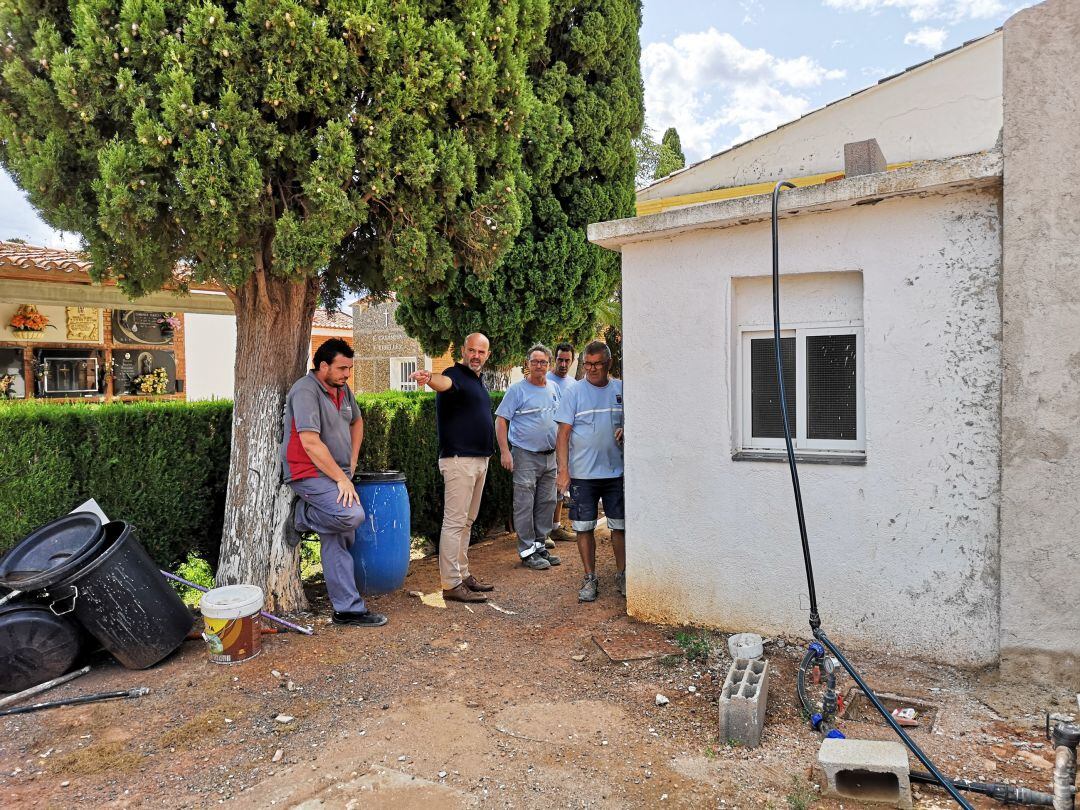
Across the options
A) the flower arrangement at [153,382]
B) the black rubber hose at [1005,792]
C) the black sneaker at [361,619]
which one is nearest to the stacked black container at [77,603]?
the black sneaker at [361,619]

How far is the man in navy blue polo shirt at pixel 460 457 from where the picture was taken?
5.86m

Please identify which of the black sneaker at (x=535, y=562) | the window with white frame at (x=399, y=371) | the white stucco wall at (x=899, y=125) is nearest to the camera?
the black sneaker at (x=535, y=562)

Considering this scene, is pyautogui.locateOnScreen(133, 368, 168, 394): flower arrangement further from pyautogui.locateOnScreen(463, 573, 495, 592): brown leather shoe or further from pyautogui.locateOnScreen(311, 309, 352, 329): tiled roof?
pyautogui.locateOnScreen(463, 573, 495, 592): brown leather shoe

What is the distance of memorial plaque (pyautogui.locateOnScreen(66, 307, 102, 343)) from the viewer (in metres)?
14.1

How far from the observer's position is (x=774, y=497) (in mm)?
4641

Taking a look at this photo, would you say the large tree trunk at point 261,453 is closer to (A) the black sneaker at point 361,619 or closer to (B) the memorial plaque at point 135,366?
(A) the black sneaker at point 361,619

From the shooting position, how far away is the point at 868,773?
120 inches

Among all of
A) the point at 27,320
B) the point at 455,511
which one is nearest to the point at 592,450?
the point at 455,511

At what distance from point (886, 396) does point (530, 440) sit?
341 cm

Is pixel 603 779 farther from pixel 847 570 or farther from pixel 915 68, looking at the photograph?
pixel 915 68

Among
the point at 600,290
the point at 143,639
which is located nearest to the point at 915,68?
the point at 600,290

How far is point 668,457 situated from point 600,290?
554 centimetres

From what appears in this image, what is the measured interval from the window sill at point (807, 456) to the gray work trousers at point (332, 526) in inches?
102

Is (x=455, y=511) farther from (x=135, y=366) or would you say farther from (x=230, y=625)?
(x=135, y=366)
